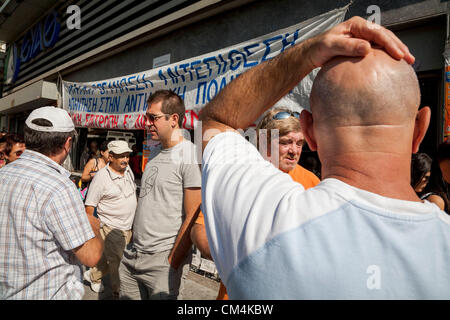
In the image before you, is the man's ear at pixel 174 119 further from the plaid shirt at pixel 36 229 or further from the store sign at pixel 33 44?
the store sign at pixel 33 44

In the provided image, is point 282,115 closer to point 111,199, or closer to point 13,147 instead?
point 111,199

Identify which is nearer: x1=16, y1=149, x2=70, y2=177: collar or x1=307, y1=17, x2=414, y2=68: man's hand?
x1=307, y1=17, x2=414, y2=68: man's hand

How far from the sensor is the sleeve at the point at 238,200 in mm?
663

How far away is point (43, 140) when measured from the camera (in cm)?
171

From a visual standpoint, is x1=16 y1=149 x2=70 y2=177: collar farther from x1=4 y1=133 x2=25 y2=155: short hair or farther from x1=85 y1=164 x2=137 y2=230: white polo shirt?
x1=4 y1=133 x2=25 y2=155: short hair

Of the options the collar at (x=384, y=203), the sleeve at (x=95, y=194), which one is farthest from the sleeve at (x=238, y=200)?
the sleeve at (x=95, y=194)

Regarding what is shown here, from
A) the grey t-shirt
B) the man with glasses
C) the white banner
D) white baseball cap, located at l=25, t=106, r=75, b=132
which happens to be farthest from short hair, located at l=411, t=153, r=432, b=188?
the man with glasses

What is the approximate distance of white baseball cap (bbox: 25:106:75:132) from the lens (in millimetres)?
1732

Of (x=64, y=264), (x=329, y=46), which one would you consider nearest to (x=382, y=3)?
(x=329, y=46)

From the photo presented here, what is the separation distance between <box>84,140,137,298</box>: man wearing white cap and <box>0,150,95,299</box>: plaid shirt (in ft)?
6.51

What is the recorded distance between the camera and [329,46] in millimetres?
771

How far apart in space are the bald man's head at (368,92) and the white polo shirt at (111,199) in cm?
334

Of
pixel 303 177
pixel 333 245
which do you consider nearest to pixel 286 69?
pixel 333 245

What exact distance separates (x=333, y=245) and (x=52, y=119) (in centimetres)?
184
